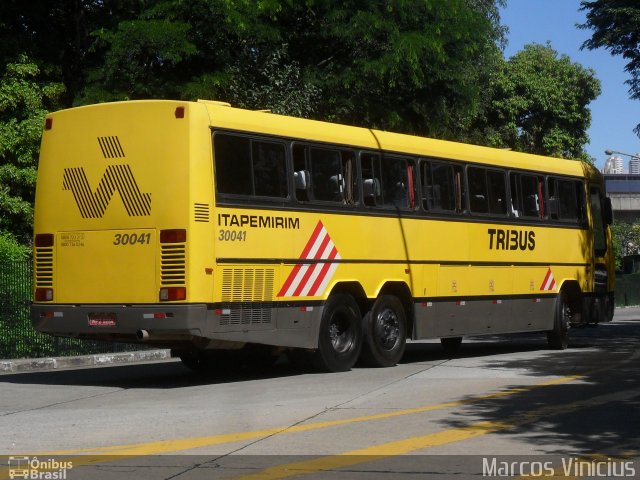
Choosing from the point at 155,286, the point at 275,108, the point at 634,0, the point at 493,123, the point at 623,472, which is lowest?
the point at 623,472

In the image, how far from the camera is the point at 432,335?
741 inches

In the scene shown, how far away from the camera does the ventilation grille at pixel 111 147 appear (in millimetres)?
15180

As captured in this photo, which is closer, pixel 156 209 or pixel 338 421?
pixel 338 421

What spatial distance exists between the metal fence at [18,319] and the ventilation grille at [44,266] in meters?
4.24

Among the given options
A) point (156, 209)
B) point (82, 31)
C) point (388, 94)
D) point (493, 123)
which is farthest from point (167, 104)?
point (493, 123)

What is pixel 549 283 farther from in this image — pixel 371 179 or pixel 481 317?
pixel 371 179

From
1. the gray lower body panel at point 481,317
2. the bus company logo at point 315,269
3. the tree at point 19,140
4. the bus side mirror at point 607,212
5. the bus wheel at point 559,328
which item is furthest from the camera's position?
the tree at point 19,140

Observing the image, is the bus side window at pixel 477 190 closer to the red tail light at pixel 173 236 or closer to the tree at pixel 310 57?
the red tail light at pixel 173 236

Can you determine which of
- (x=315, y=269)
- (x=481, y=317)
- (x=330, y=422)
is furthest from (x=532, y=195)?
(x=330, y=422)

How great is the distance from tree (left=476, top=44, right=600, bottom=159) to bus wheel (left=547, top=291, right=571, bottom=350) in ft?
133

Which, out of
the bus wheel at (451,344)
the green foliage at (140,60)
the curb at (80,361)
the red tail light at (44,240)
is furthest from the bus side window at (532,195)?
the green foliage at (140,60)

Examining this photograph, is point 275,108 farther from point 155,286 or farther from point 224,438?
point 224,438

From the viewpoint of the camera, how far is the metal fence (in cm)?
1984

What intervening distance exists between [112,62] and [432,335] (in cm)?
1319
